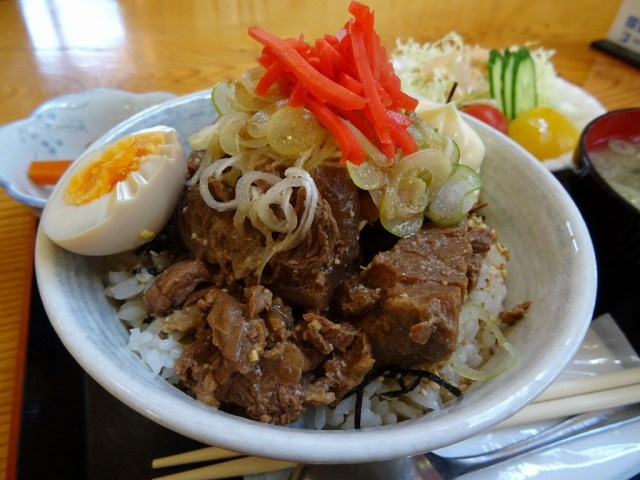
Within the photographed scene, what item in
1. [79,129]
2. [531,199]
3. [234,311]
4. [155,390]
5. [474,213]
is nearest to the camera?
[155,390]

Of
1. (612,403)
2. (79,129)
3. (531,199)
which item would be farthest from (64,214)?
(612,403)

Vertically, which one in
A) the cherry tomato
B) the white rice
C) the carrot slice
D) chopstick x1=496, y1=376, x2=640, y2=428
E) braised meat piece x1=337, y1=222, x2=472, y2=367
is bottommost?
chopstick x1=496, y1=376, x2=640, y2=428

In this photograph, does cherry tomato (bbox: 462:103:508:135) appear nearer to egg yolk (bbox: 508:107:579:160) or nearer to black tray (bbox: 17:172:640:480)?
egg yolk (bbox: 508:107:579:160)

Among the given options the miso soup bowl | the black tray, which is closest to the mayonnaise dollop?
the miso soup bowl

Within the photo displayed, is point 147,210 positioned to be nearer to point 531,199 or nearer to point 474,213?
point 474,213

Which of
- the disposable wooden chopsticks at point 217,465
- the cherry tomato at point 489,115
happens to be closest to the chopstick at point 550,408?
the disposable wooden chopsticks at point 217,465

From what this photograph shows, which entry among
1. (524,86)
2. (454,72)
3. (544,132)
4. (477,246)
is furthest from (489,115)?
(477,246)

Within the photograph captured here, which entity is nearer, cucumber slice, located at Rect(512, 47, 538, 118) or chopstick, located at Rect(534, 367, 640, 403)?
chopstick, located at Rect(534, 367, 640, 403)

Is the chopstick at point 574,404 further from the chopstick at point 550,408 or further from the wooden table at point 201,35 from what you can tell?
the wooden table at point 201,35
